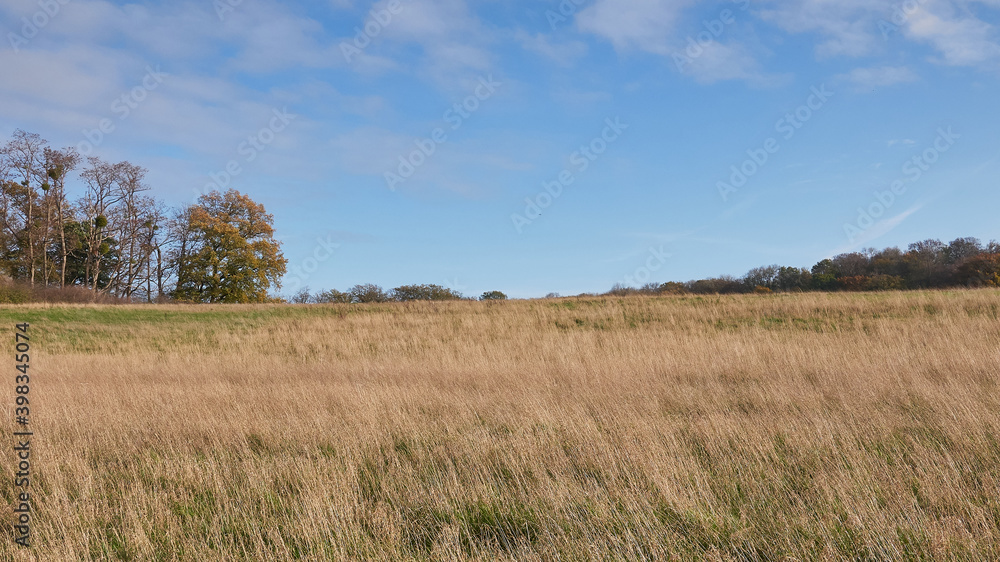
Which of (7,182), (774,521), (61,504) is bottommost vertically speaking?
(61,504)

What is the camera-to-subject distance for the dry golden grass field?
12.8 feet

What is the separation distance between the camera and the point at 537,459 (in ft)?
17.8

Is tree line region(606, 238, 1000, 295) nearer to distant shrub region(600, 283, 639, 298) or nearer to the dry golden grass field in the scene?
distant shrub region(600, 283, 639, 298)

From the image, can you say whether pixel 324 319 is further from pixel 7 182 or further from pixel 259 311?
pixel 7 182


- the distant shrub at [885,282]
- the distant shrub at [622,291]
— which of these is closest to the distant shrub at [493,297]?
the distant shrub at [622,291]

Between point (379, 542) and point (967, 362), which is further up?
point (967, 362)

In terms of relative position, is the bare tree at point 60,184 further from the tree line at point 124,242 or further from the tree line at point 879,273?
the tree line at point 879,273

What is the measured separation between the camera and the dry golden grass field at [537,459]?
3887mm

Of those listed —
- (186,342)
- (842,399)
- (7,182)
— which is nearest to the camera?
(842,399)

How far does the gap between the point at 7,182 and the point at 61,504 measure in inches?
1985

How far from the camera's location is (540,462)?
5309 millimetres

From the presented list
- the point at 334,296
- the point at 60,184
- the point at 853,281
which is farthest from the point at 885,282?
the point at 60,184

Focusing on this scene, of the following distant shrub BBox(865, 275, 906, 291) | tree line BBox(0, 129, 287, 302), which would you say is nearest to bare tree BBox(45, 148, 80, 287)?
tree line BBox(0, 129, 287, 302)

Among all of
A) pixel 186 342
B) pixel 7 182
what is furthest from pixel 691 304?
pixel 7 182
